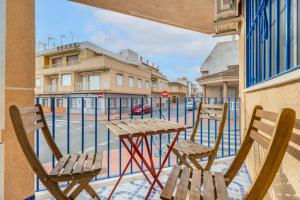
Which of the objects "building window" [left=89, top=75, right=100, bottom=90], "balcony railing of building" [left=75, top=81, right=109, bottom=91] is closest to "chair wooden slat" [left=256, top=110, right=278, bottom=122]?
"balcony railing of building" [left=75, top=81, right=109, bottom=91]

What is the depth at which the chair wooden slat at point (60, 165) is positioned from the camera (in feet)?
4.62

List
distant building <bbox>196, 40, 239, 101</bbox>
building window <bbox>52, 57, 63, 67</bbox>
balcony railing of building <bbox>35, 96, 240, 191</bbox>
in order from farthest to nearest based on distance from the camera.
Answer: building window <bbox>52, 57, 63, 67</bbox> < distant building <bbox>196, 40, 239, 101</bbox> < balcony railing of building <bbox>35, 96, 240, 191</bbox>

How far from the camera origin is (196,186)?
121 cm

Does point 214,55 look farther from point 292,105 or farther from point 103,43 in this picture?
point 292,105

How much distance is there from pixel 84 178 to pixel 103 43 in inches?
1002

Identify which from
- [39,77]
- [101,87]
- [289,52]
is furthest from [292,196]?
[39,77]

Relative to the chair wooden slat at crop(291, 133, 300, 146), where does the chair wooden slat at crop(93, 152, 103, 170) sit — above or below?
below

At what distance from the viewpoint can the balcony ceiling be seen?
319 cm

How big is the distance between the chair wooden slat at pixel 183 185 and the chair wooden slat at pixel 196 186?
0.04 meters

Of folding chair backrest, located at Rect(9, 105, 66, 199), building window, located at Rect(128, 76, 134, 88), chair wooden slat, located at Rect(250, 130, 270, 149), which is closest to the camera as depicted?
chair wooden slat, located at Rect(250, 130, 270, 149)

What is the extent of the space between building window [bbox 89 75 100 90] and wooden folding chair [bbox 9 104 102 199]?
17159 mm

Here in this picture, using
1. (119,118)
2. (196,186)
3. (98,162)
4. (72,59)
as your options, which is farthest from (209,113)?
(72,59)

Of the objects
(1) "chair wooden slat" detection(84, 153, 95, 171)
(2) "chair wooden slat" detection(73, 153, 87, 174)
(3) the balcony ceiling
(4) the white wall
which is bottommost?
(2) "chair wooden slat" detection(73, 153, 87, 174)

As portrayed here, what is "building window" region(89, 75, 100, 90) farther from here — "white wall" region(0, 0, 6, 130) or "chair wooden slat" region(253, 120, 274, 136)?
"chair wooden slat" region(253, 120, 274, 136)
